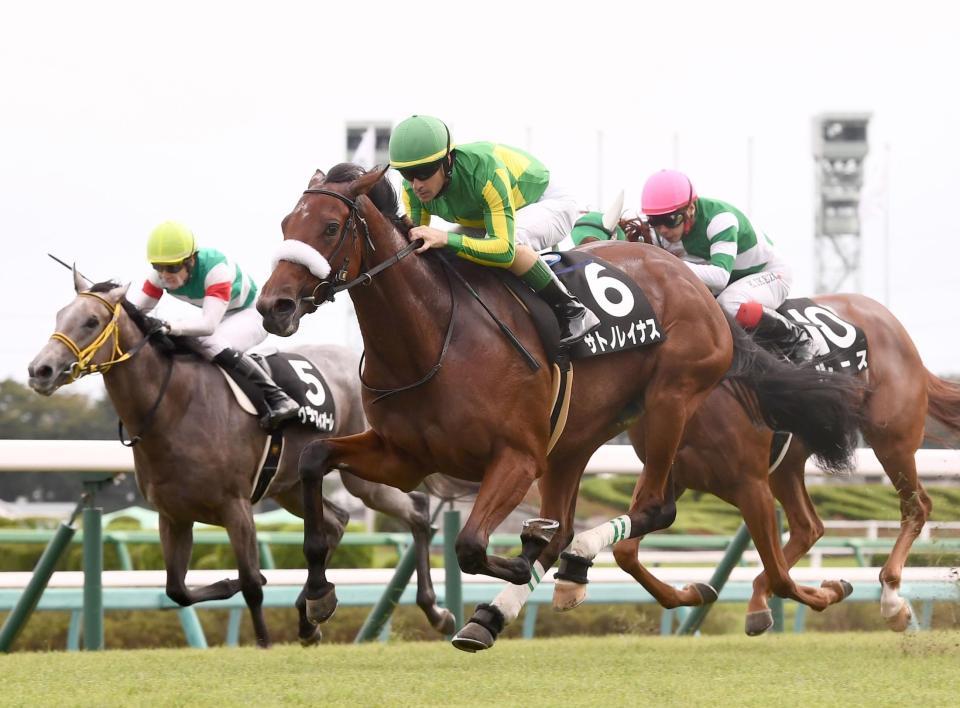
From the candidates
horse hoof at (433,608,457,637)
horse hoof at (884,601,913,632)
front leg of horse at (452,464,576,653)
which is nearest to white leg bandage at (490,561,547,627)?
front leg of horse at (452,464,576,653)

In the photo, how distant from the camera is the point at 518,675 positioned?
4.29 m

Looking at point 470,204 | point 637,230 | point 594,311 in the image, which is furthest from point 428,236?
point 637,230

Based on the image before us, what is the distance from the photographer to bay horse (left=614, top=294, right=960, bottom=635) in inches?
219

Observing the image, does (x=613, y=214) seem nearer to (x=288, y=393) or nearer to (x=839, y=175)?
(x=288, y=393)

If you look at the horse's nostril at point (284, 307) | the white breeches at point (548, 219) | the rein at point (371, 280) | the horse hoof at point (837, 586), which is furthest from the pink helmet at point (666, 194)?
the horse's nostril at point (284, 307)

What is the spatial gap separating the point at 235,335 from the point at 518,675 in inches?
104

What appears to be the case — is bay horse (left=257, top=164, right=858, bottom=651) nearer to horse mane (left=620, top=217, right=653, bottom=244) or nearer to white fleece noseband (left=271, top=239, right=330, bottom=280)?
white fleece noseband (left=271, top=239, right=330, bottom=280)

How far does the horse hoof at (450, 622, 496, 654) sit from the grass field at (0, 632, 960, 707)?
106mm

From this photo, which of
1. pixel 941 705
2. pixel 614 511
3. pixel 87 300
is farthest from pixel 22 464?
pixel 614 511

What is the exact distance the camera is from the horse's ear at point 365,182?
400 cm

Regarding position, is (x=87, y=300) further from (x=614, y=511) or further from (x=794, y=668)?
(x=614, y=511)

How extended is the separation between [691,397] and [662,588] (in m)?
0.88

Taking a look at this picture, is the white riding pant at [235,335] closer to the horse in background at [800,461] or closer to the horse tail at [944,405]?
the horse in background at [800,461]

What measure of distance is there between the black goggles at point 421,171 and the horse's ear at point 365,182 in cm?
19
